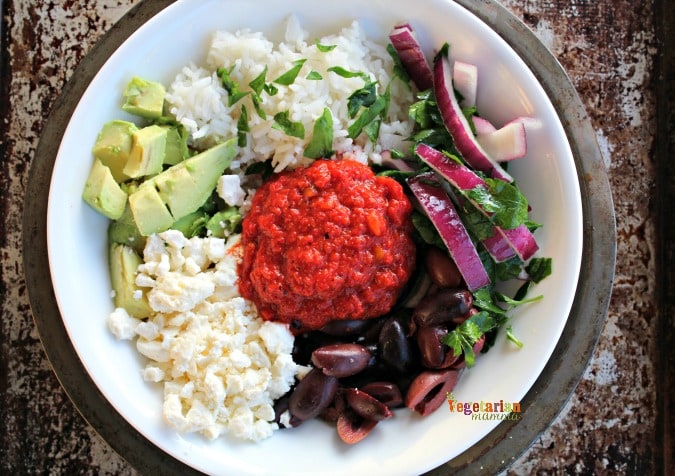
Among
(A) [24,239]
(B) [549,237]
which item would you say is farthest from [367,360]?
(A) [24,239]

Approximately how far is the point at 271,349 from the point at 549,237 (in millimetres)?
909

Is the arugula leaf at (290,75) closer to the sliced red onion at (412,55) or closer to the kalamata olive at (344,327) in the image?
the sliced red onion at (412,55)

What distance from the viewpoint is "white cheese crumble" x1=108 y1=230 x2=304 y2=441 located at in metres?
1.83

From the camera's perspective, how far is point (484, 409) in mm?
1883

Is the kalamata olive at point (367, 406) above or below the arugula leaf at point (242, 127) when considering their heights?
below

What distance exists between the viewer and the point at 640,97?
7.53ft

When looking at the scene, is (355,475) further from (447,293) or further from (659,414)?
(659,414)

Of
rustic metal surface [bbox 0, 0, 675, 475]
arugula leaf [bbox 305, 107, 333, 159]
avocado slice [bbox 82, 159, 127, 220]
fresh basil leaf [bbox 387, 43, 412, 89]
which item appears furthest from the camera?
rustic metal surface [bbox 0, 0, 675, 475]

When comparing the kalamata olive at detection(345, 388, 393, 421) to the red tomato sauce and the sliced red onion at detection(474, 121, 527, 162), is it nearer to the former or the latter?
the red tomato sauce

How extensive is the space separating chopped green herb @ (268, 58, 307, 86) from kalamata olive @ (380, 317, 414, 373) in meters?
0.80

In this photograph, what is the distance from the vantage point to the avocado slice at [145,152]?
1.81m

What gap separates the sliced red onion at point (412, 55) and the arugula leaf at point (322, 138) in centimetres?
31

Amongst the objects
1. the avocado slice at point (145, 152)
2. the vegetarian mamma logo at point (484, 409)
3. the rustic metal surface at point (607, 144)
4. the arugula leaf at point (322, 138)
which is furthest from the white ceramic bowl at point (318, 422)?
the rustic metal surface at point (607, 144)

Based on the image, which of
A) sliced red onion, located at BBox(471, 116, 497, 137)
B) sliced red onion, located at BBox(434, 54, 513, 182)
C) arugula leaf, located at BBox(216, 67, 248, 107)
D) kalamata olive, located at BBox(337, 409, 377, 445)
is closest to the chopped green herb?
arugula leaf, located at BBox(216, 67, 248, 107)
